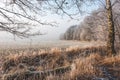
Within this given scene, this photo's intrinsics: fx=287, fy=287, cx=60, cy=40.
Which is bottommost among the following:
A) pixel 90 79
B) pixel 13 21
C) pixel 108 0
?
pixel 90 79

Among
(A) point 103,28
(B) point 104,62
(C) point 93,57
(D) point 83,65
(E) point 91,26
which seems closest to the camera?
(D) point 83,65

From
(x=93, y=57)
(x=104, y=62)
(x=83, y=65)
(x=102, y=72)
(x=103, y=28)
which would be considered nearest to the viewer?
(x=102, y=72)

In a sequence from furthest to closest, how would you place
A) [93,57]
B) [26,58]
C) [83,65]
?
[26,58] < [93,57] < [83,65]

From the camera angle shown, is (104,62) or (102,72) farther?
(104,62)

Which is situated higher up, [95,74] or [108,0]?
[108,0]

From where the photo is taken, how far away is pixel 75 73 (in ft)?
27.0

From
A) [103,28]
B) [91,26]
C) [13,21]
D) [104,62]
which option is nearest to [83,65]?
[104,62]

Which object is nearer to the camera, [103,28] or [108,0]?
[108,0]

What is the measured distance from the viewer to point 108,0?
1400 centimetres

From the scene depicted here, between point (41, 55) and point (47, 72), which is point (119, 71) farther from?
point (41, 55)

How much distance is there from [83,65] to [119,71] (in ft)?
3.97

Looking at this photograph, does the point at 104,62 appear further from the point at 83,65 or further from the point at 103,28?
the point at 103,28

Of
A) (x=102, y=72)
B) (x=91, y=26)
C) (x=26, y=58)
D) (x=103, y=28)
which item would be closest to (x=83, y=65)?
(x=102, y=72)

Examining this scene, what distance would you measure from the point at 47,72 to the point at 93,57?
11.5 feet
